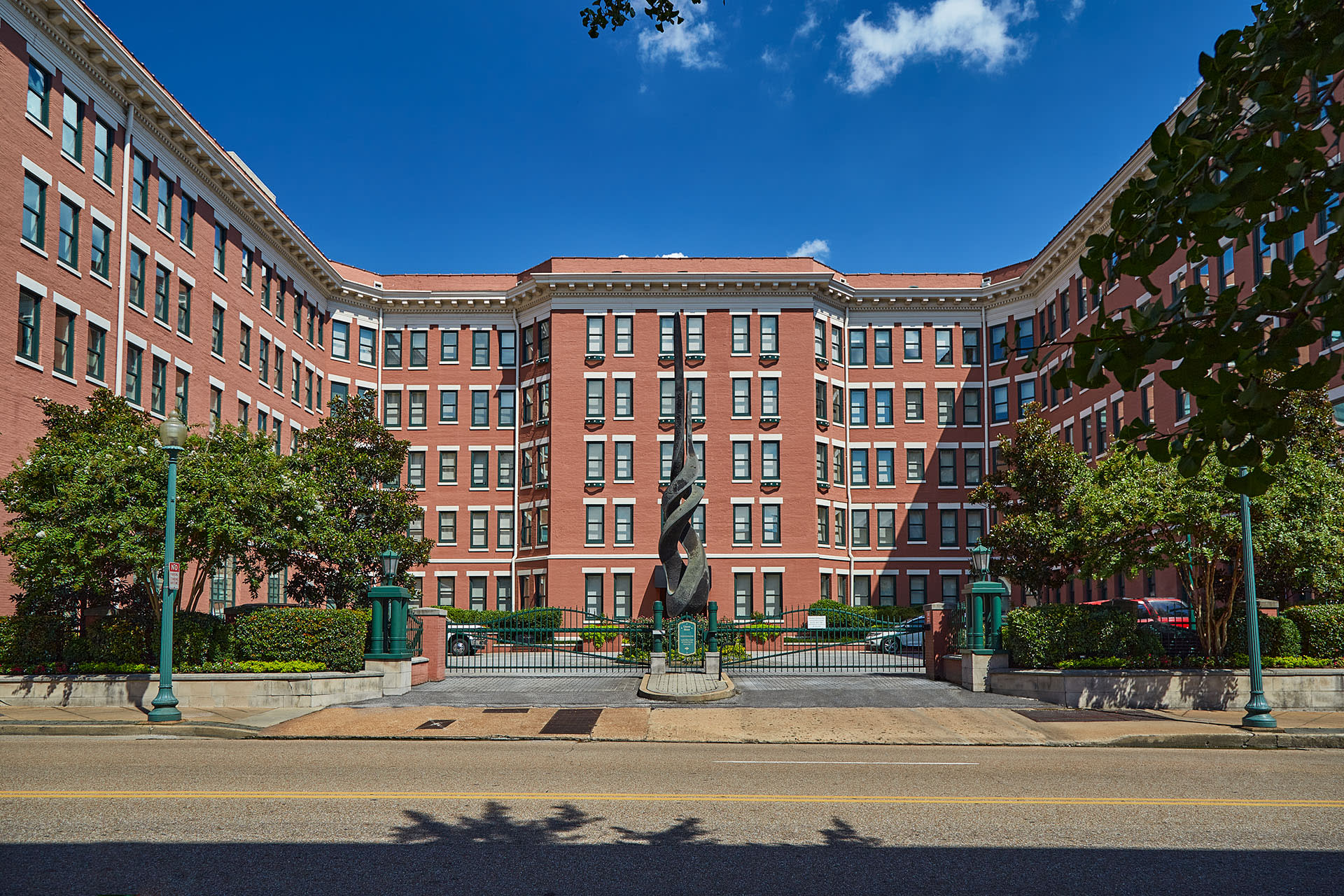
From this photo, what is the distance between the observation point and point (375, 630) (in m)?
22.0

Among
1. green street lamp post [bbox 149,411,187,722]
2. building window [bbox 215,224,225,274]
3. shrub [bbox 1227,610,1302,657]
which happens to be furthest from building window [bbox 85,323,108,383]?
shrub [bbox 1227,610,1302,657]

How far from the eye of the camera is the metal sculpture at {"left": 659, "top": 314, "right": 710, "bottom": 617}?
31.6m

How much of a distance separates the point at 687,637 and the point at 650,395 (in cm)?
2586

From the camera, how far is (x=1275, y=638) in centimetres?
2064

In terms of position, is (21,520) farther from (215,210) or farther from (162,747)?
(215,210)

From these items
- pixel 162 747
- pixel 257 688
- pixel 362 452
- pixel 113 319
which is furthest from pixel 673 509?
pixel 162 747

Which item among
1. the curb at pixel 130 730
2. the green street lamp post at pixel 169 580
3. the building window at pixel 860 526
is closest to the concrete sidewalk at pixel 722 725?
the curb at pixel 130 730

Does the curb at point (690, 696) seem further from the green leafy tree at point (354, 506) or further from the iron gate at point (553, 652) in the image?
the green leafy tree at point (354, 506)

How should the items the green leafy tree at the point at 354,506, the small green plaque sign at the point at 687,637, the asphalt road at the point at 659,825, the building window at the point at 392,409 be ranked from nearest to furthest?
the asphalt road at the point at 659,825 < the small green plaque sign at the point at 687,637 < the green leafy tree at the point at 354,506 < the building window at the point at 392,409

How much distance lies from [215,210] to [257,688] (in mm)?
25087

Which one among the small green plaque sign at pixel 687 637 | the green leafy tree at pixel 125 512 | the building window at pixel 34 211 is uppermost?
the building window at pixel 34 211

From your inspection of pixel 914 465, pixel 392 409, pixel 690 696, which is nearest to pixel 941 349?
pixel 914 465

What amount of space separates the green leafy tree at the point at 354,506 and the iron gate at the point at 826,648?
1116 centimetres

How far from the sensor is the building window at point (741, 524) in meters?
49.2
